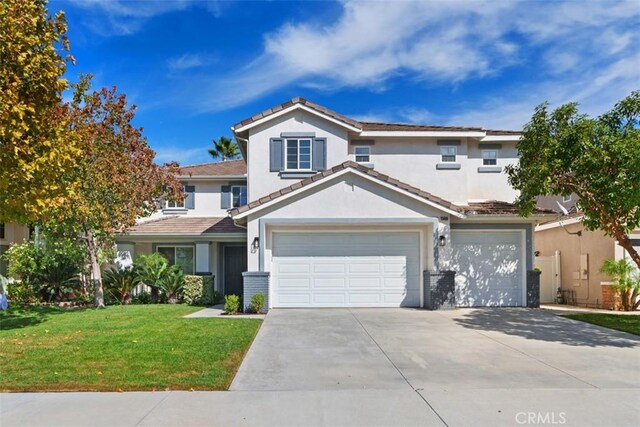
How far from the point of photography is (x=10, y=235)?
2195 centimetres

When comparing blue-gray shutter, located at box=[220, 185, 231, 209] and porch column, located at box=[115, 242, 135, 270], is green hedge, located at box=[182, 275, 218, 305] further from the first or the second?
blue-gray shutter, located at box=[220, 185, 231, 209]

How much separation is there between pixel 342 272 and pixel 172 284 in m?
6.63

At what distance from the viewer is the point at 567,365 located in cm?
718

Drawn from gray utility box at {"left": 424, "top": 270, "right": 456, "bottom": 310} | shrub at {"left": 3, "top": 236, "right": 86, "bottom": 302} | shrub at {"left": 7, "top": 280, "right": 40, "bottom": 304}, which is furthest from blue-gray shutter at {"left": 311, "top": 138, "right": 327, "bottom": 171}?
shrub at {"left": 7, "top": 280, "right": 40, "bottom": 304}

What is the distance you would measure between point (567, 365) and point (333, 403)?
4281mm

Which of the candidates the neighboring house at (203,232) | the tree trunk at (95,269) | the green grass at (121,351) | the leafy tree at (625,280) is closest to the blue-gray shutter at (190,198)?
the neighboring house at (203,232)

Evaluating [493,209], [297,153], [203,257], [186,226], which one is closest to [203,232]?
Answer: [203,257]

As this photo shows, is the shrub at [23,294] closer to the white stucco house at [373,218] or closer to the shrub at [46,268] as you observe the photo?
the shrub at [46,268]

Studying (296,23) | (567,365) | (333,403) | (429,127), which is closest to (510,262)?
(429,127)

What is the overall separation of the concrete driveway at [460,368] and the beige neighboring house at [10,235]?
17.2 meters

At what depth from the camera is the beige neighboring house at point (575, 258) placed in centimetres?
1597

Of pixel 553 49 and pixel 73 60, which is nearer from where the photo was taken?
pixel 73 60

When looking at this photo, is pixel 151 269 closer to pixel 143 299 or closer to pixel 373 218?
pixel 143 299

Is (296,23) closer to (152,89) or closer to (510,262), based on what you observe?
(152,89)
